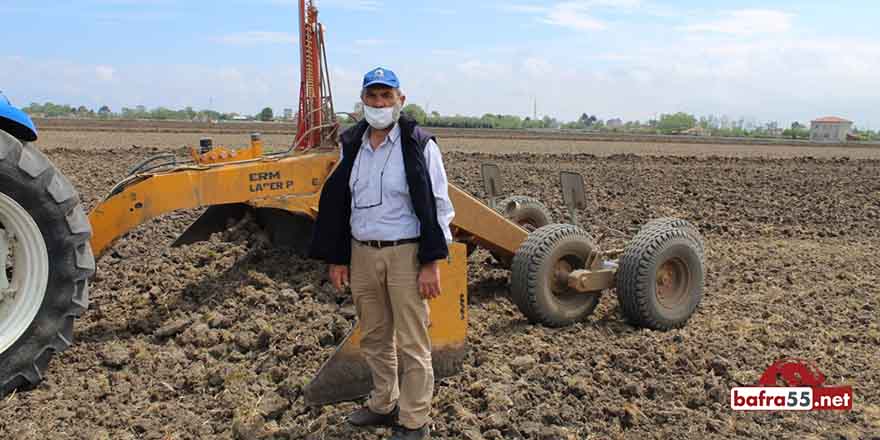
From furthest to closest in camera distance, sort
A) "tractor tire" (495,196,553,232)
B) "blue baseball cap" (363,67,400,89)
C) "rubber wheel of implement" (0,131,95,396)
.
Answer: "tractor tire" (495,196,553,232), "rubber wheel of implement" (0,131,95,396), "blue baseball cap" (363,67,400,89)

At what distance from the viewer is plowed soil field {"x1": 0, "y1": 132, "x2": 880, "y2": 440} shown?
3838 millimetres

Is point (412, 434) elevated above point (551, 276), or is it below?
below

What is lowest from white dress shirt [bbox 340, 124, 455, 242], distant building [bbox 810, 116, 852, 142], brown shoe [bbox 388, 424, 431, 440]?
brown shoe [bbox 388, 424, 431, 440]

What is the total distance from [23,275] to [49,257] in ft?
0.59

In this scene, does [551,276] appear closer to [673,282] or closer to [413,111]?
[673,282]

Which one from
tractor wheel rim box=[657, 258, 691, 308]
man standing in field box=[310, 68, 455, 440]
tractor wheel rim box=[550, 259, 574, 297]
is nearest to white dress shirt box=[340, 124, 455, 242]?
man standing in field box=[310, 68, 455, 440]

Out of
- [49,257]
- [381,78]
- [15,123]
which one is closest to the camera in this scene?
[381,78]

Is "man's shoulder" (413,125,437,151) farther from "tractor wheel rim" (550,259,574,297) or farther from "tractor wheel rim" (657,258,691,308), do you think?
"tractor wheel rim" (657,258,691,308)

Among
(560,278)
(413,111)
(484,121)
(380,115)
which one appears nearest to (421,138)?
(380,115)

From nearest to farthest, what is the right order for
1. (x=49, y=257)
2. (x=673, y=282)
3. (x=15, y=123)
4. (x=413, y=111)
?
1. (x=49, y=257)
2. (x=15, y=123)
3. (x=673, y=282)
4. (x=413, y=111)

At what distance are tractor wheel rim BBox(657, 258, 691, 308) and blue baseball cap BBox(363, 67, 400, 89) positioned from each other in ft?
9.97

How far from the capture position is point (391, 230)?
3371 mm

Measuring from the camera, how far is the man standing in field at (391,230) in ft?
10.9

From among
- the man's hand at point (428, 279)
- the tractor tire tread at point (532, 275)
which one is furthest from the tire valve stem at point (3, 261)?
the tractor tire tread at point (532, 275)
